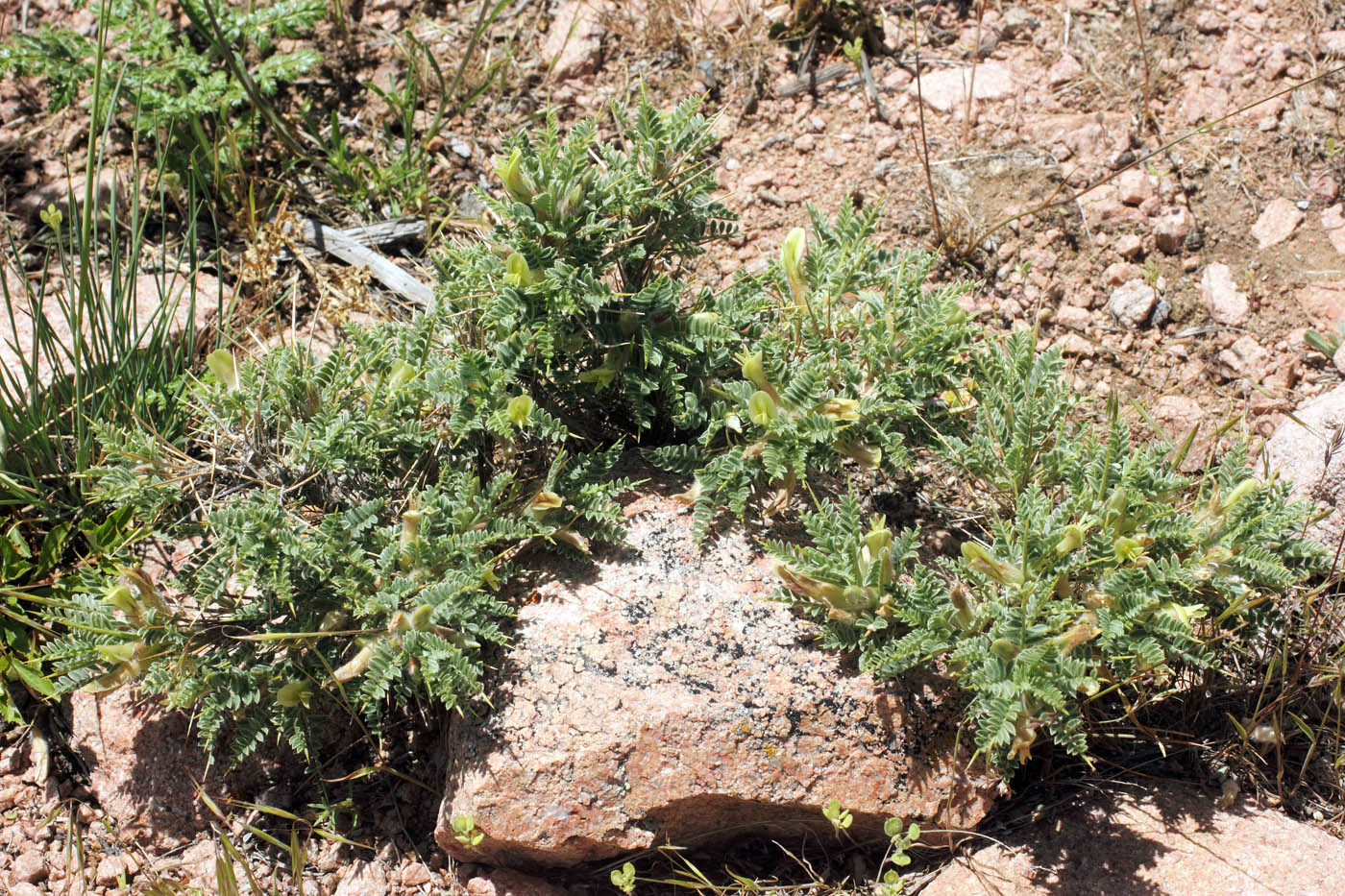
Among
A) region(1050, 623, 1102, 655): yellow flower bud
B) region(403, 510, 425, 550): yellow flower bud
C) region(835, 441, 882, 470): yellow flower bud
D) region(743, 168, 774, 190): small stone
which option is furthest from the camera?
region(743, 168, 774, 190): small stone

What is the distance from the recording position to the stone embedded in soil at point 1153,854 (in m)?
2.43

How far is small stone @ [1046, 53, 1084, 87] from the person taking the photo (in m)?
4.00

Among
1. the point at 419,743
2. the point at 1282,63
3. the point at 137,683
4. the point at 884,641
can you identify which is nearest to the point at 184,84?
the point at 137,683

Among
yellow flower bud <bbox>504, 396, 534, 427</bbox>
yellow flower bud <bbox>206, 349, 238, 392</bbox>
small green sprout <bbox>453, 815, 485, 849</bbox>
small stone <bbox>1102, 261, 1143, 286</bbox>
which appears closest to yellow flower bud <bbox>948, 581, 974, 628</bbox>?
yellow flower bud <bbox>504, 396, 534, 427</bbox>

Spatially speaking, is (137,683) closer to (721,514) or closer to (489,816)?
(489,816)

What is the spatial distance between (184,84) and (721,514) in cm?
264

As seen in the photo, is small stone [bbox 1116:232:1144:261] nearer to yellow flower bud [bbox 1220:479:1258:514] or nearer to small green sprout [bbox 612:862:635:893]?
yellow flower bud [bbox 1220:479:1258:514]

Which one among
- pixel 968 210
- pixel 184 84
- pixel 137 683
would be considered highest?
pixel 184 84

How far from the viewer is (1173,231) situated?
3.61m

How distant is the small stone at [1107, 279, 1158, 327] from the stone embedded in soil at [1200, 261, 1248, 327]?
0.18 meters

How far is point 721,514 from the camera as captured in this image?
2797 mm

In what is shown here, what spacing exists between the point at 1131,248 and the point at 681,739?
2356 millimetres

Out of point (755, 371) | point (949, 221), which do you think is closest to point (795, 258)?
point (755, 371)

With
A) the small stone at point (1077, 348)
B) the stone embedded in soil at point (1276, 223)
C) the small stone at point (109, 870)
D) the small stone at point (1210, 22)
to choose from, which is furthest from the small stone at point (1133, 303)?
the small stone at point (109, 870)
